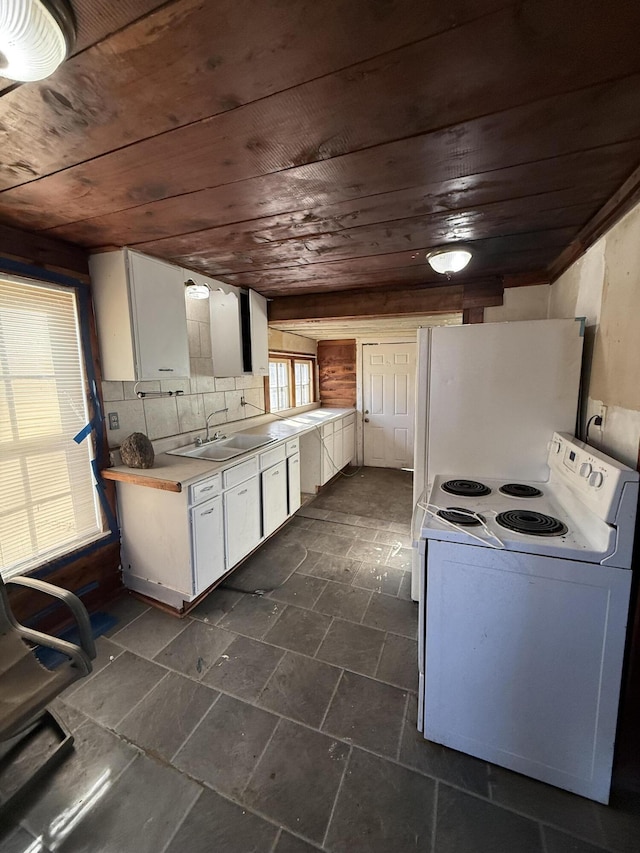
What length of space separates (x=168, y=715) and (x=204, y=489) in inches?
42.7

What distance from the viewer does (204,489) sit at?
7.11 feet

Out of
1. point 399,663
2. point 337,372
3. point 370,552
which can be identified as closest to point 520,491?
point 399,663

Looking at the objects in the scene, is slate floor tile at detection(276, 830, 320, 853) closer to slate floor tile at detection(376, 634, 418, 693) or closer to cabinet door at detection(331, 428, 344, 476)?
slate floor tile at detection(376, 634, 418, 693)

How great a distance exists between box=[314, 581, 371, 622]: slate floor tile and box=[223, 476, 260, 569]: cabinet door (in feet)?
2.21

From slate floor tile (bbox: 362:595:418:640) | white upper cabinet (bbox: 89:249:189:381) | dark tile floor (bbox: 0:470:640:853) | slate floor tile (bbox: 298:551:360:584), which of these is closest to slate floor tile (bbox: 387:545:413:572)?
slate floor tile (bbox: 298:551:360:584)

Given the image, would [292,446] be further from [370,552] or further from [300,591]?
[300,591]

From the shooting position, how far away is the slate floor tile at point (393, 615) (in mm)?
2055

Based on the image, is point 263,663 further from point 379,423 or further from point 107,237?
point 379,423

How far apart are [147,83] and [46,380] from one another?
1632mm

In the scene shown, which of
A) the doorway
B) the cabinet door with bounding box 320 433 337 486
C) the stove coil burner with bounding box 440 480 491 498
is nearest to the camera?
the stove coil burner with bounding box 440 480 491 498

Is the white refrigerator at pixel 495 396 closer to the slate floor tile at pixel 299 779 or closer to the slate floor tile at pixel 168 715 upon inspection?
the slate floor tile at pixel 299 779

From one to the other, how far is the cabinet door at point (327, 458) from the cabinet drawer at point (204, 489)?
6.80ft

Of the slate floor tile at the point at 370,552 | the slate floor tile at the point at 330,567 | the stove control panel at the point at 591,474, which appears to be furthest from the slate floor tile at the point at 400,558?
the stove control panel at the point at 591,474

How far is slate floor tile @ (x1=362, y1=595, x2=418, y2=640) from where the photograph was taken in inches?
80.9
